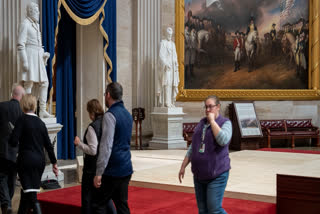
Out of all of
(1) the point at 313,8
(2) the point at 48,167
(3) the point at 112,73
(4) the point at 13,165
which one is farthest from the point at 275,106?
(4) the point at 13,165

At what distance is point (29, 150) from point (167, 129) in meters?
8.44

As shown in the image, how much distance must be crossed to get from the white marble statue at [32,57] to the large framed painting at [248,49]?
6537mm

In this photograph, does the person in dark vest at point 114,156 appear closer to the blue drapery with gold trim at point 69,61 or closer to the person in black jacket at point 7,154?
the person in black jacket at point 7,154

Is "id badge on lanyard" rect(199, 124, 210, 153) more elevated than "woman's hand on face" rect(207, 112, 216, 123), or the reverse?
"woman's hand on face" rect(207, 112, 216, 123)

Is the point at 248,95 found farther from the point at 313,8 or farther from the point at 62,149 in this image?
the point at 62,149

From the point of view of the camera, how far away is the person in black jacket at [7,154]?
5.65 meters

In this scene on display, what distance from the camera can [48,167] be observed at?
28.3 ft

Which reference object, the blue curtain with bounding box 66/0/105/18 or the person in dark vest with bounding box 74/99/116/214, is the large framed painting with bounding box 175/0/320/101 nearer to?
the blue curtain with bounding box 66/0/105/18

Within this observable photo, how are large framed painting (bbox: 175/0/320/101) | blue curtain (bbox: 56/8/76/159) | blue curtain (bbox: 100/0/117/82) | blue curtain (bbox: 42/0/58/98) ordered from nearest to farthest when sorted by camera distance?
blue curtain (bbox: 42/0/58/98)
blue curtain (bbox: 56/8/76/159)
blue curtain (bbox: 100/0/117/82)
large framed painting (bbox: 175/0/320/101)

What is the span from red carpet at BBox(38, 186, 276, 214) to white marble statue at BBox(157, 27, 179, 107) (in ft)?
21.4

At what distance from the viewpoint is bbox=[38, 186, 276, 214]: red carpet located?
5.73 metres

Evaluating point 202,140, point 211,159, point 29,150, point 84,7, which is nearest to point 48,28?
point 84,7

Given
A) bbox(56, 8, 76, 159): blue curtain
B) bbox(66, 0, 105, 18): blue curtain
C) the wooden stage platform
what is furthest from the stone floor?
bbox(66, 0, 105, 18): blue curtain

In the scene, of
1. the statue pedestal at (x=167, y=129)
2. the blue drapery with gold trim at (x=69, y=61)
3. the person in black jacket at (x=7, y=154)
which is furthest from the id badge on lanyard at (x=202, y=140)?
the statue pedestal at (x=167, y=129)
